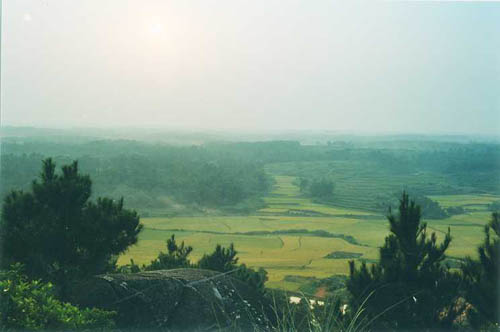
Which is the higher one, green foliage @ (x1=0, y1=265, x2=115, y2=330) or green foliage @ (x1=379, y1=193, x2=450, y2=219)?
green foliage @ (x1=0, y1=265, x2=115, y2=330)

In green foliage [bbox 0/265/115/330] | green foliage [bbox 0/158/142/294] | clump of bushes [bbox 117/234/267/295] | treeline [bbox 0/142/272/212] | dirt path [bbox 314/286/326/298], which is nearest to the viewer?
green foliage [bbox 0/265/115/330]

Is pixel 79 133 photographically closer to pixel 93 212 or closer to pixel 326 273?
pixel 93 212

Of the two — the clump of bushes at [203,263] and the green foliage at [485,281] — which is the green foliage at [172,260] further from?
the green foliage at [485,281]

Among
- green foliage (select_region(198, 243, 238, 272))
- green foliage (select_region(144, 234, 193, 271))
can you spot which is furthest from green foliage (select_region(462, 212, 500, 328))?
green foliage (select_region(144, 234, 193, 271))

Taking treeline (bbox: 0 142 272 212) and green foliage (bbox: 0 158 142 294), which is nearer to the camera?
green foliage (bbox: 0 158 142 294)

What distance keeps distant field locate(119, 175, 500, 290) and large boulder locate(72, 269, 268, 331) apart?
13.0ft

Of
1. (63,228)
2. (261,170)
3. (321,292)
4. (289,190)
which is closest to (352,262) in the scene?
(321,292)

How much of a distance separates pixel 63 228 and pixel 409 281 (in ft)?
10.0

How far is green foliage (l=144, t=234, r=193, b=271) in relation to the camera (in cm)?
541

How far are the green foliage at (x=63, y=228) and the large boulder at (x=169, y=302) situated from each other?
91 cm

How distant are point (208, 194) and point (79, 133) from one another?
231cm

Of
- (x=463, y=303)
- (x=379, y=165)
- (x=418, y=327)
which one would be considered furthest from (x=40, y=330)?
(x=379, y=165)

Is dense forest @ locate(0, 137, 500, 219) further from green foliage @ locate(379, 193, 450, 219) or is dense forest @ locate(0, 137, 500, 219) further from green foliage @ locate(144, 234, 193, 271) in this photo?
green foliage @ locate(144, 234, 193, 271)

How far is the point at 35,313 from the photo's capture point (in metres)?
2.62
